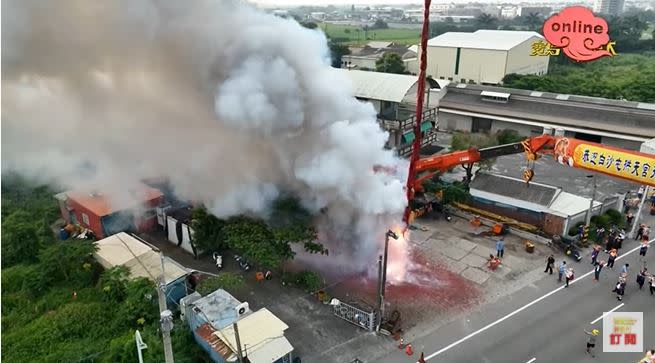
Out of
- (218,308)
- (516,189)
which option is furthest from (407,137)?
(218,308)

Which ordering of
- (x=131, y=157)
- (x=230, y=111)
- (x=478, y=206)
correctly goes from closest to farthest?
1. (x=230, y=111)
2. (x=131, y=157)
3. (x=478, y=206)

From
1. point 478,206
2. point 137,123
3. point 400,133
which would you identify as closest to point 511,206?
point 478,206

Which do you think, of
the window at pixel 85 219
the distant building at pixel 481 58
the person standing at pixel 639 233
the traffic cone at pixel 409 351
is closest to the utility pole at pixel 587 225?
the person standing at pixel 639 233

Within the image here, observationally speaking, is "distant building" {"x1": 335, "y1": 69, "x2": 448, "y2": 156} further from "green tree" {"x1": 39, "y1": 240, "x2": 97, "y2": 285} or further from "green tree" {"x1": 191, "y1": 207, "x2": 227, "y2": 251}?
"green tree" {"x1": 39, "y1": 240, "x2": 97, "y2": 285}

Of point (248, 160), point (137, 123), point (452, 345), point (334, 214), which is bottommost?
point (452, 345)

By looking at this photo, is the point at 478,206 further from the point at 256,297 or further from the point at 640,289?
the point at 256,297

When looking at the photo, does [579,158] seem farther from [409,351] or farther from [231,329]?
[231,329]
